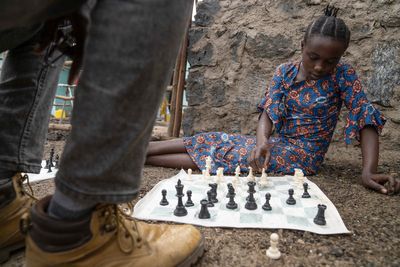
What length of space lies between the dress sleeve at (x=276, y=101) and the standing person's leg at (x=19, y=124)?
153 centimetres

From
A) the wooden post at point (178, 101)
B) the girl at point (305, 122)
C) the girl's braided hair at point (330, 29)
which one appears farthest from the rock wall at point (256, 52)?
the girl's braided hair at point (330, 29)

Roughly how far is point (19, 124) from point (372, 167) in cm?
181

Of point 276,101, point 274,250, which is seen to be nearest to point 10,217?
point 274,250

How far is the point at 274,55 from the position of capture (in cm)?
280

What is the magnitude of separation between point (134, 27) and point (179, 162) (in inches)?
69.0

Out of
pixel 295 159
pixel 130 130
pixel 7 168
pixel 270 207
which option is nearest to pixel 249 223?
pixel 270 207

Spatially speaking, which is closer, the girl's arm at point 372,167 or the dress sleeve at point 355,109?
the girl's arm at point 372,167

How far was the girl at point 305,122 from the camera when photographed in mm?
1903

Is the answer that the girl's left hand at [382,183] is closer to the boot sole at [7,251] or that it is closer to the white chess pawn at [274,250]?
the white chess pawn at [274,250]

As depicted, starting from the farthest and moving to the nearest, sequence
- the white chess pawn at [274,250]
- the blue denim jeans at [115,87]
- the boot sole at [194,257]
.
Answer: the white chess pawn at [274,250]
the boot sole at [194,257]
the blue denim jeans at [115,87]

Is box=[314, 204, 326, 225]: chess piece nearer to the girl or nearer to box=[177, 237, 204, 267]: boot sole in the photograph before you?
box=[177, 237, 204, 267]: boot sole

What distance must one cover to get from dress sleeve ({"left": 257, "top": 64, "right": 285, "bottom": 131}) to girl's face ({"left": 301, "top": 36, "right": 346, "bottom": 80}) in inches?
9.4

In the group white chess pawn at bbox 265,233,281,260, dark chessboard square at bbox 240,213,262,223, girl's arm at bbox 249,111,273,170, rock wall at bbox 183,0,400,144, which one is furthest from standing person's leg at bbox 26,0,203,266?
rock wall at bbox 183,0,400,144

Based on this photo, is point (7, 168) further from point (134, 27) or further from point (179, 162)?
point (179, 162)
